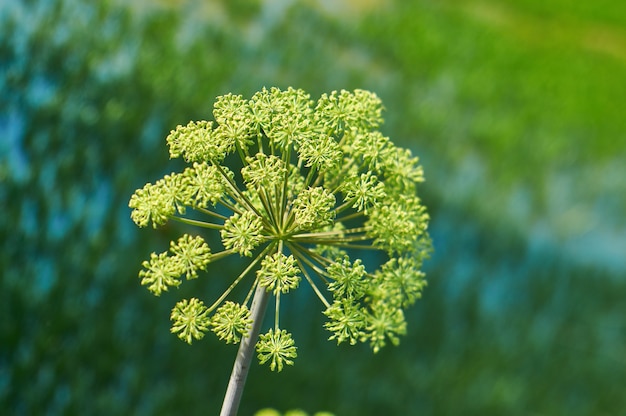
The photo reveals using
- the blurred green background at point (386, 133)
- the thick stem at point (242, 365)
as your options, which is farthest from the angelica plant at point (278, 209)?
the blurred green background at point (386, 133)

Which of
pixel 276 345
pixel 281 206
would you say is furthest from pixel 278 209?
pixel 276 345

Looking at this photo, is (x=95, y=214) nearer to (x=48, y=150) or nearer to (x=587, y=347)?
(x=48, y=150)

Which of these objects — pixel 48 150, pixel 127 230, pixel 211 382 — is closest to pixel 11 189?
pixel 48 150

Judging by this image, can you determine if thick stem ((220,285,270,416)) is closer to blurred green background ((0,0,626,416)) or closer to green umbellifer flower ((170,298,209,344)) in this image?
green umbellifer flower ((170,298,209,344))

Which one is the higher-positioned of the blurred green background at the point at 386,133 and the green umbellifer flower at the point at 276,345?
the blurred green background at the point at 386,133

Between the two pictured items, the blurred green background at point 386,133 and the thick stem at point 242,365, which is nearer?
the thick stem at point 242,365

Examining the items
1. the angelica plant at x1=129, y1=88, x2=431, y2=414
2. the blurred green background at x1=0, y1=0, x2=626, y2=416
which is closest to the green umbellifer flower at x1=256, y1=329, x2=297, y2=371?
the angelica plant at x1=129, y1=88, x2=431, y2=414

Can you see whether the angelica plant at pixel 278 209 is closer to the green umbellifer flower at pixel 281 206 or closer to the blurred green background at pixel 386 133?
A: the green umbellifer flower at pixel 281 206
